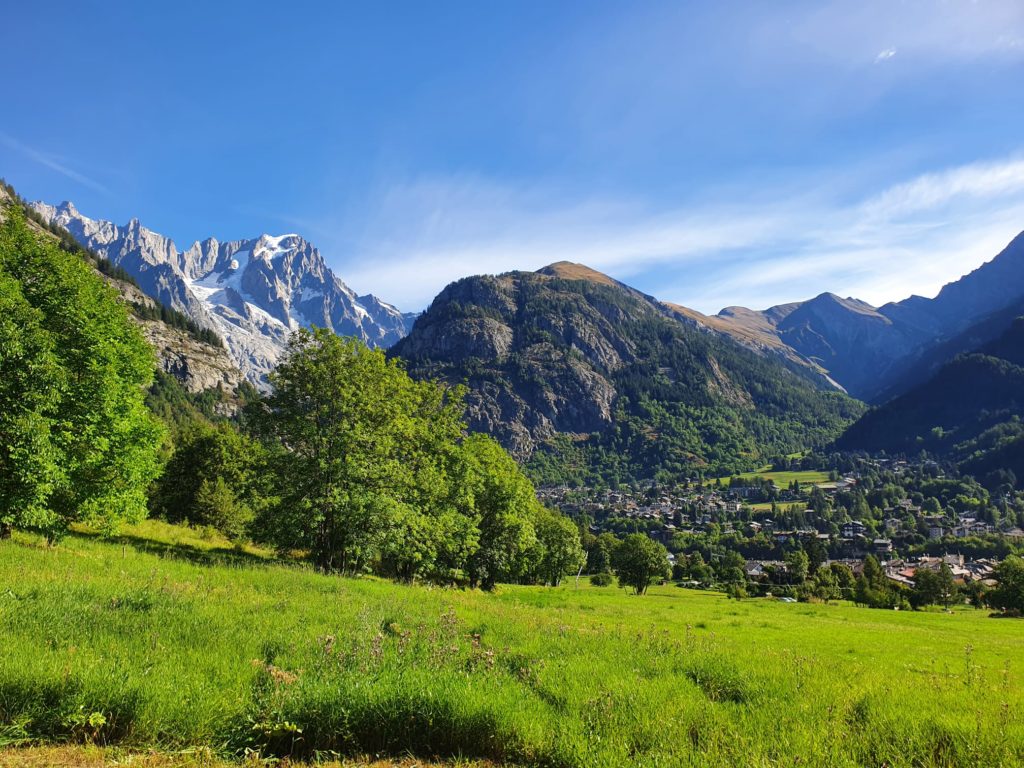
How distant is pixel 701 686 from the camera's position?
811cm

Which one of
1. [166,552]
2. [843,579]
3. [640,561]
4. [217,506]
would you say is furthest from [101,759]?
[843,579]

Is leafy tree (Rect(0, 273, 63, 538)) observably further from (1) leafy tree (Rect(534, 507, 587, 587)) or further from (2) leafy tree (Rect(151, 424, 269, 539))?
(1) leafy tree (Rect(534, 507, 587, 587))

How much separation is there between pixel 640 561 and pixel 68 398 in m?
78.8

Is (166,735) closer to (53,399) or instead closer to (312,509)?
(53,399)

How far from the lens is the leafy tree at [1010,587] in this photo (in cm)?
7589

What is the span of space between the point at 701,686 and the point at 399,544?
20271 millimetres

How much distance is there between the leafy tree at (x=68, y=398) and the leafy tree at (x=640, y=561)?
74177 mm

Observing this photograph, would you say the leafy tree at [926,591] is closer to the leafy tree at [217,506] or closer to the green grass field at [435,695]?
the green grass field at [435,695]

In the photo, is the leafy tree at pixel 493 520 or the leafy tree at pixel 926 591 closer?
the leafy tree at pixel 493 520

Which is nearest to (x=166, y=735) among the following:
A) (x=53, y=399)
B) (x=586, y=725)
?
(x=586, y=725)

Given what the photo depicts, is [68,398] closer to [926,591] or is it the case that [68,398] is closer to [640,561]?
[640,561]

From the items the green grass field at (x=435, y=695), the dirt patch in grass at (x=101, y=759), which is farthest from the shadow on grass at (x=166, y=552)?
the dirt patch in grass at (x=101, y=759)

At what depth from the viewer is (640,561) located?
269ft

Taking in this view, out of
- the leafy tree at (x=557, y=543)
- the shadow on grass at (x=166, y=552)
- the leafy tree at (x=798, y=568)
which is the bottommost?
the leafy tree at (x=798, y=568)
